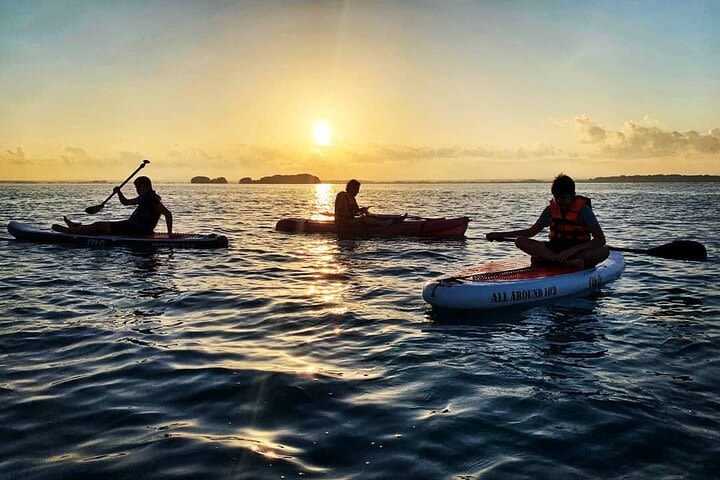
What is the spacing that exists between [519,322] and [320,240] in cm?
1107

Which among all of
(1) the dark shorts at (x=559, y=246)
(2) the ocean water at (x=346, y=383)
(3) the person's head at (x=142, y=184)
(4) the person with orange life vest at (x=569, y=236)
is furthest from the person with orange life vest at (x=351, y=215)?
(1) the dark shorts at (x=559, y=246)

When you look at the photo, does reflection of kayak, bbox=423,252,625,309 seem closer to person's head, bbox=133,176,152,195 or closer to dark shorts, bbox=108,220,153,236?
person's head, bbox=133,176,152,195

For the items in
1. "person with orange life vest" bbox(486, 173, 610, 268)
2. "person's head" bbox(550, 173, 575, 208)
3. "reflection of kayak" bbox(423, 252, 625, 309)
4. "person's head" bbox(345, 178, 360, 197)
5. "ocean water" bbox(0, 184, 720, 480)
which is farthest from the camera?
"person's head" bbox(345, 178, 360, 197)

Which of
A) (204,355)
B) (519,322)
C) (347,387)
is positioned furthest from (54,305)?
(519,322)

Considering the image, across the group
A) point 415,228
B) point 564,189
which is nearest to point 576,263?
point 564,189

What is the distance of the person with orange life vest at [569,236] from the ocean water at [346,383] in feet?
2.86

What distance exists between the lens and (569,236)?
9.79 meters

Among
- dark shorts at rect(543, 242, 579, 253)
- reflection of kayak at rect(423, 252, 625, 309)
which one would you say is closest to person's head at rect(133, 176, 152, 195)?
reflection of kayak at rect(423, 252, 625, 309)

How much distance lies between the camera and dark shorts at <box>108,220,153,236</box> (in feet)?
50.3

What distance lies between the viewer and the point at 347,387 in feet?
16.9

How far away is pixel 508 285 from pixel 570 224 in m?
2.21

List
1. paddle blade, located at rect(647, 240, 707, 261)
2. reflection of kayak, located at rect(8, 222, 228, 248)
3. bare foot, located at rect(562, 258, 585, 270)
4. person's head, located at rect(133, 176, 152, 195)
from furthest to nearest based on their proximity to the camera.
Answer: reflection of kayak, located at rect(8, 222, 228, 248), person's head, located at rect(133, 176, 152, 195), paddle blade, located at rect(647, 240, 707, 261), bare foot, located at rect(562, 258, 585, 270)

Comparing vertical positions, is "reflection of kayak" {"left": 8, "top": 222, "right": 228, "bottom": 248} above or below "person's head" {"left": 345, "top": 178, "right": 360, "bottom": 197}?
below

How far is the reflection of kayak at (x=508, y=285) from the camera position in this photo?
26.3ft
